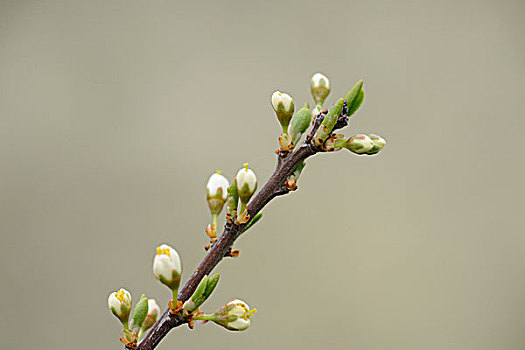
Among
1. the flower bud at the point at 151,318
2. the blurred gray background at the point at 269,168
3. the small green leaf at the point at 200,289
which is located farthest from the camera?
the blurred gray background at the point at 269,168

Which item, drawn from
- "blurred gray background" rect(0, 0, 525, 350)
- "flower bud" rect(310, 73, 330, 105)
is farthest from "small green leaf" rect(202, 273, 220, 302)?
"blurred gray background" rect(0, 0, 525, 350)

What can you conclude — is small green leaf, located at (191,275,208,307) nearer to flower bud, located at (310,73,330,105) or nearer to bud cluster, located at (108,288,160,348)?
bud cluster, located at (108,288,160,348)

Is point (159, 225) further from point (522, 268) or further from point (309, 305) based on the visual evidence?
point (522, 268)

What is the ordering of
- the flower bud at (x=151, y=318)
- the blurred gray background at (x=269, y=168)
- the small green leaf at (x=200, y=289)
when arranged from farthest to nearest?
the blurred gray background at (x=269, y=168), the flower bud at (x=151, y=318), the small green leaf at (x=200, y=289)

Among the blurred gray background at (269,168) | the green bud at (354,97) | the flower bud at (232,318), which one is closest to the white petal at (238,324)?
the flower bud at (232,318)

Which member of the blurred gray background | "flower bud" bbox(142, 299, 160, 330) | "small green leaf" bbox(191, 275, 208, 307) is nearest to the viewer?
"small green leaf" bbox(191, 275, 208, 307)

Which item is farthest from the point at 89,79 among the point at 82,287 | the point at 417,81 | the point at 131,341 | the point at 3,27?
the point at 131,341

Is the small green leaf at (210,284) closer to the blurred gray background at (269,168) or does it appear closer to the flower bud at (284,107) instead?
the flower bud at (284,107)
